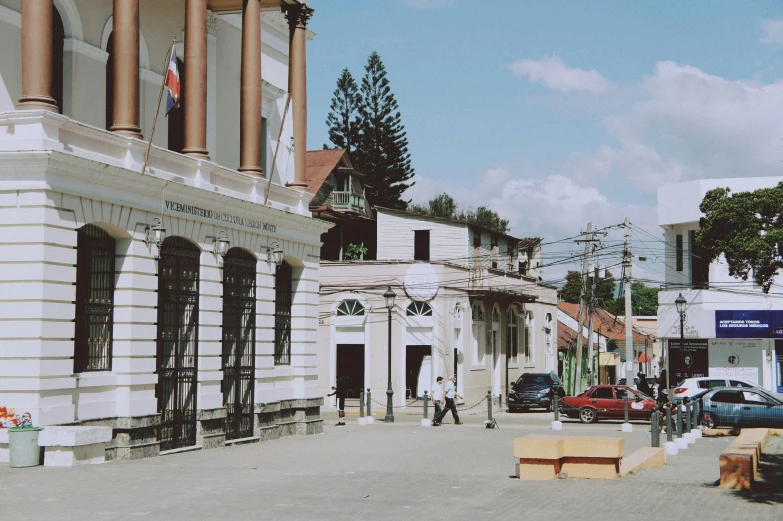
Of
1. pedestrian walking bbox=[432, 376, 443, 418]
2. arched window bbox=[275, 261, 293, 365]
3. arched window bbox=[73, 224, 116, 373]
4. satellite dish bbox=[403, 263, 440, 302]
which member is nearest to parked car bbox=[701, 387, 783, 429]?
pedestrian walking bbox=[432, 376, 443, 418]

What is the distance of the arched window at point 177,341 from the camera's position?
2223cm

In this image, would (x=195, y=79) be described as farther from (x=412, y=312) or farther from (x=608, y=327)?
(x=608, y=327)

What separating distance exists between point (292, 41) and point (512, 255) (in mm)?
31661

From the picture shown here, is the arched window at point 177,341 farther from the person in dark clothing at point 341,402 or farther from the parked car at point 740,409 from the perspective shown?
the parked car at point 740,409

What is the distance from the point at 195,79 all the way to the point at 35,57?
554 centimetres

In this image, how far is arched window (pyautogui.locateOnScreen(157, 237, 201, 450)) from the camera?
72.9 feet

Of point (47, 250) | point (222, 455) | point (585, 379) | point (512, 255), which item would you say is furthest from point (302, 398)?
point (585, 379)

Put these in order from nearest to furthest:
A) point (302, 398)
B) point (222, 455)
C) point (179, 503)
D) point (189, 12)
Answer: point (179, 503) → point (222, 455) → point (189, 12) → point (302, 398)

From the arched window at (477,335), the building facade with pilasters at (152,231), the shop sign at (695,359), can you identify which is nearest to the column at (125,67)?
the building facade with pilasters at (152,231)

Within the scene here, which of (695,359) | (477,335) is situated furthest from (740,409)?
(477,335)

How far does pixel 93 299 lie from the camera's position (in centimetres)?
2008

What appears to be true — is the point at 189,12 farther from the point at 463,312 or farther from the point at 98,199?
the point at 463,312

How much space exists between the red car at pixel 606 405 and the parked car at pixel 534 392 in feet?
25.0

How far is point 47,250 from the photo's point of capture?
18.3 m
